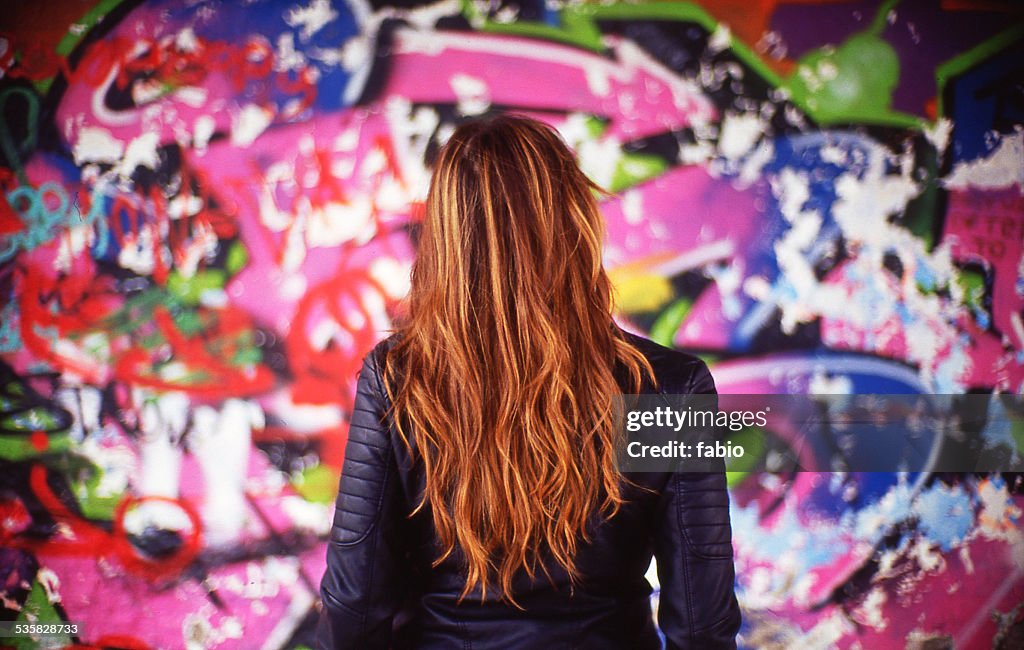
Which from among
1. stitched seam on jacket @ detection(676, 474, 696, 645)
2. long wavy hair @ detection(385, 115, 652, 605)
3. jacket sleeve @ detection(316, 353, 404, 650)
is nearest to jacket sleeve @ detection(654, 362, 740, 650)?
stitched seam on jacket @ detection(676, 474, 696, 645)

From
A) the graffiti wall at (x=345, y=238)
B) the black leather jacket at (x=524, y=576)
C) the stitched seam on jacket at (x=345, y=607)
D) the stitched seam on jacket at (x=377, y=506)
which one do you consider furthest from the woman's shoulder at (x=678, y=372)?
the graffiti wall at (x=345, y=238)

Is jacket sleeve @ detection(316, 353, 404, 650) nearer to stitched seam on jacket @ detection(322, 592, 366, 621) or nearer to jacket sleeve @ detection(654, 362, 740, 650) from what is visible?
stitched seam on jacket @ detection(322, 592, 366, 621)

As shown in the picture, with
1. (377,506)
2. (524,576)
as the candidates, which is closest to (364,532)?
(377,506)

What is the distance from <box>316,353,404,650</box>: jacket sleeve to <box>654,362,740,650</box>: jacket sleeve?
498mm

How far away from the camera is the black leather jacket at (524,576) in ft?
3.67

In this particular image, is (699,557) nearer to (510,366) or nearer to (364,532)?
(510,366)

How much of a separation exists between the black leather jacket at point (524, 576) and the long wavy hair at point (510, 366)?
41 millimetres

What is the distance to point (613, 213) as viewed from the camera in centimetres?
246

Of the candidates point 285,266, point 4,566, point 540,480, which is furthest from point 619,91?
point 4,566

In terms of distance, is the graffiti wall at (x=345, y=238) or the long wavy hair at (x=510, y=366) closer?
the long wavy hair at (x=510, y=366)

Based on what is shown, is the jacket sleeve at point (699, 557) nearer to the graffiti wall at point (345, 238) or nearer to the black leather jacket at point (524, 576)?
the black leather jacket at point (524, 576)

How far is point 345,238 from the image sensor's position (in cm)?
245

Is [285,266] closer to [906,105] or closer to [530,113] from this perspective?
[530,113]

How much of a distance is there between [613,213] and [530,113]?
0.50 meters
